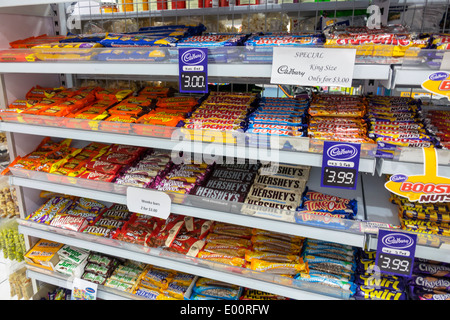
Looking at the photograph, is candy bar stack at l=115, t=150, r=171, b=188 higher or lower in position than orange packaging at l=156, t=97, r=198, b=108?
lower

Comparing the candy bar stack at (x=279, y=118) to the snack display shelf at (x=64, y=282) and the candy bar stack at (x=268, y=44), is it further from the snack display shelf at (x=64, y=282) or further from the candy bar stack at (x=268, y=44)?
the snack display shelf at (x=64, y=282)

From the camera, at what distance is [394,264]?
1.04 meters

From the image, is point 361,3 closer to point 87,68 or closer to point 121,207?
point 87,68

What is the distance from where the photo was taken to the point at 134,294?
1.52m

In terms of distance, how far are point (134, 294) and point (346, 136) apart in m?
1.18

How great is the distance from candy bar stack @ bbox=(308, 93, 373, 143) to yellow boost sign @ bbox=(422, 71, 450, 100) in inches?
10.3

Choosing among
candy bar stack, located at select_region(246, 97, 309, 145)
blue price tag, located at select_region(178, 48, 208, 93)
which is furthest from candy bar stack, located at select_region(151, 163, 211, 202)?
blue price tag, located at select_region(178, 48, 208, 93)

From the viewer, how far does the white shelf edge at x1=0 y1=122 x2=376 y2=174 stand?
106cm

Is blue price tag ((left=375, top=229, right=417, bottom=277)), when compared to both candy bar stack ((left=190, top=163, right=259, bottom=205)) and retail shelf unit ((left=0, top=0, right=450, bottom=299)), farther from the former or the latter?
candy bar stack ((left=190, top=163, right=259, bottom=205))

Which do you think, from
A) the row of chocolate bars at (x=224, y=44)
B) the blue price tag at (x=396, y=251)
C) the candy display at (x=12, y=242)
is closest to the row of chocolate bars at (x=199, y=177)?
the blue price tag at (x=396, y=251)

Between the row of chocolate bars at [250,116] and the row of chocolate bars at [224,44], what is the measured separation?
0.25m

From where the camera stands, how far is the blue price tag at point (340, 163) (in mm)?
1003

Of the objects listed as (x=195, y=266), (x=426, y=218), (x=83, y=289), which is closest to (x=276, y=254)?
(x=195, y=266)
